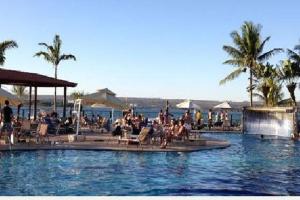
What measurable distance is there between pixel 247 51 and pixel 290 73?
6.53m

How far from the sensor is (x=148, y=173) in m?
14.2

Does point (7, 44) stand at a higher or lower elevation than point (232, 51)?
lower

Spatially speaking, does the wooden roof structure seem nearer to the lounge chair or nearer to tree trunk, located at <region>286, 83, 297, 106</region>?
the lounge chair

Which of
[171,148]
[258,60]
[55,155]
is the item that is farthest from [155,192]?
[258,60]

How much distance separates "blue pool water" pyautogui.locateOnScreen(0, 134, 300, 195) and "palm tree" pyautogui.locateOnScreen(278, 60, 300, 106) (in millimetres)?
15866

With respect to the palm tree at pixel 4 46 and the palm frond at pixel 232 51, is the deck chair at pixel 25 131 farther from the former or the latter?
the palm frond at pixel 232 51

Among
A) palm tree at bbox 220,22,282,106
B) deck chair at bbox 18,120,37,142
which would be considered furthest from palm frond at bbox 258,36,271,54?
deck chair at bbox 18,120,37,142

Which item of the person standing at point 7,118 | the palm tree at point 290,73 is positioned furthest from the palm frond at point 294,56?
the person standing at point 7,118

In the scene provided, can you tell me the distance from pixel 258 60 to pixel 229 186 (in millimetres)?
29914

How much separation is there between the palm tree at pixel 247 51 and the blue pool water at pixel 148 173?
21.4 metres

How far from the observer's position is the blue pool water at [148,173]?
11.8m

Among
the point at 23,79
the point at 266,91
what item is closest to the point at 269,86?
the point at 266,91

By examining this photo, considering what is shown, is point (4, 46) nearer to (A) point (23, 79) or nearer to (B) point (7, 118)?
(A) point (23, 79)

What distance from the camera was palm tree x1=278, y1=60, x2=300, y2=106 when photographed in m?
35.0
